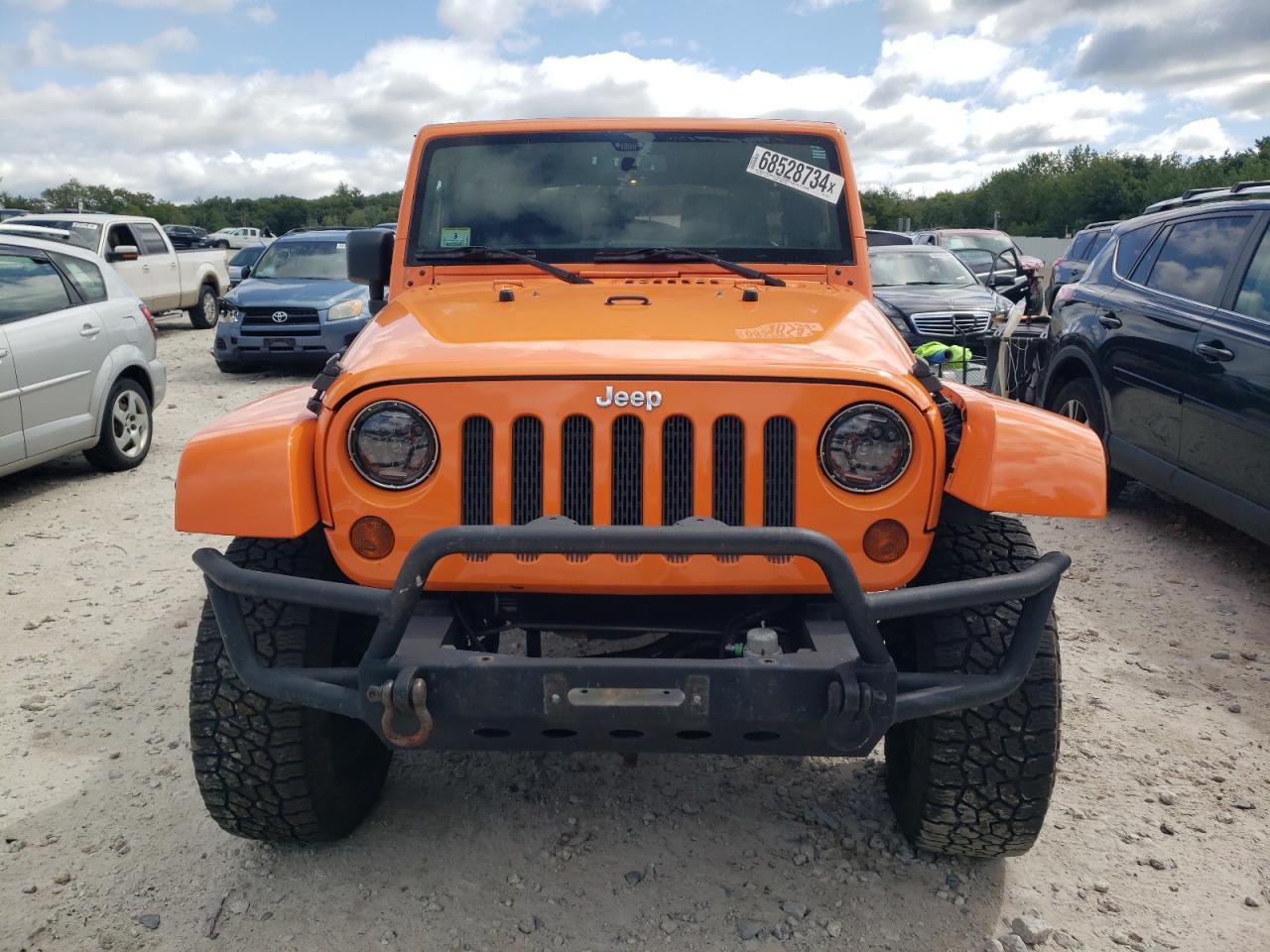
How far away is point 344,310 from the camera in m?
11.7

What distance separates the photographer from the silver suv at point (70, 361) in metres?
6.35

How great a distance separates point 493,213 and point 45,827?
241 cm

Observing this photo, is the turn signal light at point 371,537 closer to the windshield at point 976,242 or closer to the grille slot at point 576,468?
the grille slot at point 576,468

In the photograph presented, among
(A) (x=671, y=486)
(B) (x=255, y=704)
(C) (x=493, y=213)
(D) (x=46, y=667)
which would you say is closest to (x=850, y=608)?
(A) (x=671, y=486)

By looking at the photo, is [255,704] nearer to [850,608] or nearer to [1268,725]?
[850,608]

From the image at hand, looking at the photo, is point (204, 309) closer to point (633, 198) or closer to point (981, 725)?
point (633, 198)

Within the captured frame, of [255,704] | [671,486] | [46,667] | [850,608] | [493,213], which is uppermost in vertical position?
[493,213]

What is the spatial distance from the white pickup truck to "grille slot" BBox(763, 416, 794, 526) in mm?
12808

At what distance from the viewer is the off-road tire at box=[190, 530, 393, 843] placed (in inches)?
102

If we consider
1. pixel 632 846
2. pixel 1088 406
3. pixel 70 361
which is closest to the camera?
pixel 632 846

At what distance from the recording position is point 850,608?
6.88 feet

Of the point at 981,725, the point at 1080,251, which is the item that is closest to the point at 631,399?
the point at 981,725

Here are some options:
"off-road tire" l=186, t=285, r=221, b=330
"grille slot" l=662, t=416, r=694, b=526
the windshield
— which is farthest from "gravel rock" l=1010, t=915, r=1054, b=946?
the windshield

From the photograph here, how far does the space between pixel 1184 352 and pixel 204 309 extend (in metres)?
15.1
